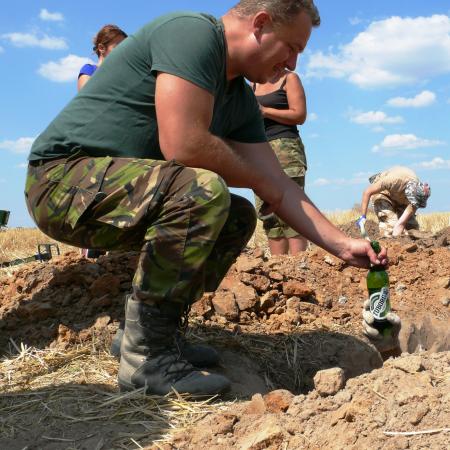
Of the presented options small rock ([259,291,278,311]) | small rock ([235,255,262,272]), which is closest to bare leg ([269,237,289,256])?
small rock ([235,255,262,272])

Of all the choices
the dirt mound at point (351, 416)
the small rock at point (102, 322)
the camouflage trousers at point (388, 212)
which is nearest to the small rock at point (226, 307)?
the small rock at point (102, 322)

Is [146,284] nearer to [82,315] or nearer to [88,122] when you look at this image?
[88,122]

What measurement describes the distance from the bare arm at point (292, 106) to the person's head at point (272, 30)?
2.29m

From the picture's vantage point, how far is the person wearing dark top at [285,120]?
5242 millimetres

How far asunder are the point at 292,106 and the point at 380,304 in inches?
101

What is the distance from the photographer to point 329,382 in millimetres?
2441

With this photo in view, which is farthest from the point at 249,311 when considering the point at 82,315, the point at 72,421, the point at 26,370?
the point at 72,421

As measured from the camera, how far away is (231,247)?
10.3ft

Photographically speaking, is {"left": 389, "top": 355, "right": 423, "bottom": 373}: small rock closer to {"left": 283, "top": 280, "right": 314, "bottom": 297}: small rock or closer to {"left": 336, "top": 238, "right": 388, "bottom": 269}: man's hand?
{"left": 336, "top": 238, "right": 388, "bottom": 269}: man's hand

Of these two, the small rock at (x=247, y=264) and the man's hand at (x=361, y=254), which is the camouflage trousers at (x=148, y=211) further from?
the small rock at (x=247, y=264)

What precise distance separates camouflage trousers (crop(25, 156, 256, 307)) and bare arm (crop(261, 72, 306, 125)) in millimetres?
2644

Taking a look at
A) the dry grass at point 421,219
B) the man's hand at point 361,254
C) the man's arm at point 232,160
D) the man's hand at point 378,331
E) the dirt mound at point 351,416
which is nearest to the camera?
the dirt mound at point 351,416

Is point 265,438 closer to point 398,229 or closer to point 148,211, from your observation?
point 148,211

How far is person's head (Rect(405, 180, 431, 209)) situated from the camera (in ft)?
27.6
